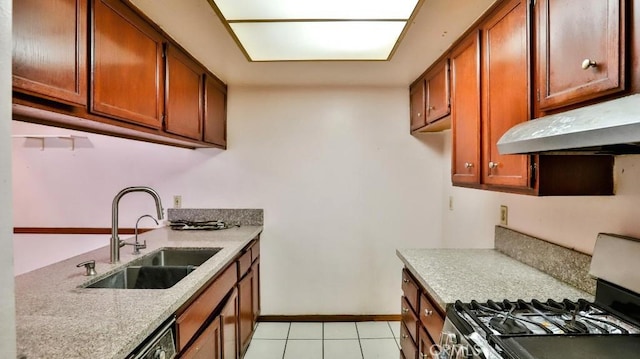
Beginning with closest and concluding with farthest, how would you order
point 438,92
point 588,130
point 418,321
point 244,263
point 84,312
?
point 588,130, point 84,312, point 418,321, point 438,92, point 244,263

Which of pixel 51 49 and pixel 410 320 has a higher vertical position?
pixel 51 49

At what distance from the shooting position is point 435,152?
2945 millimetres

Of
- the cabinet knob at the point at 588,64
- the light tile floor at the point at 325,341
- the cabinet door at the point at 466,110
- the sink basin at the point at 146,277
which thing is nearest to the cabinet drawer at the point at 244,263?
the sink basin at the point at 146,277

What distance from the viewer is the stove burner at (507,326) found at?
39.8 inches

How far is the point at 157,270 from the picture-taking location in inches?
70.2

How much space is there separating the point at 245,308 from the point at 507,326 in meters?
1.81

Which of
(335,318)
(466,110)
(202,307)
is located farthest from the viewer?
(335,318)

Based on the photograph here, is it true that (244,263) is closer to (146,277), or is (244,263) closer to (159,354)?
(146,277)

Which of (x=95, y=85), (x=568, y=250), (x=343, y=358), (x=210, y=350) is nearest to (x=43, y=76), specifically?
(x=95, y=85)

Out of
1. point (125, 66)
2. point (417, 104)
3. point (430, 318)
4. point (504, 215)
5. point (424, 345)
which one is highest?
point (417, 104)

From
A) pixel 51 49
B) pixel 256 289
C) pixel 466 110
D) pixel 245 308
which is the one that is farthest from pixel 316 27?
pixel 256 289

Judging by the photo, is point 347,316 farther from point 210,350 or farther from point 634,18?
point 634,18

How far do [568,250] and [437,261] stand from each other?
0.58 meters

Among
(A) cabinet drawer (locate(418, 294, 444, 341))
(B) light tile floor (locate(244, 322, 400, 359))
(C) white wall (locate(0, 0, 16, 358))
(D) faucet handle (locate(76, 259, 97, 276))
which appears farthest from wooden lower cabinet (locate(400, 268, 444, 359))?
(D) faucet handle (locate(76, 259, 97, 276))
